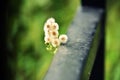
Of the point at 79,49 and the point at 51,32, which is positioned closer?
the point at 79,49

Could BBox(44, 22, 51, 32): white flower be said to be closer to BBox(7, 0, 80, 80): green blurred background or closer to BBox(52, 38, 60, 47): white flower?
BBox(52, 38, 60, 47): white flower

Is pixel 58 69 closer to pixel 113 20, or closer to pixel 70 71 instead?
pixel 70 71

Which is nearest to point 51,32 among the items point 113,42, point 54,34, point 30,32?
point 54,34

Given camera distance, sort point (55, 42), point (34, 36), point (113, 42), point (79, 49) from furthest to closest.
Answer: point (34, 36), point (113, 42), point (55, 42), point (79, 49)

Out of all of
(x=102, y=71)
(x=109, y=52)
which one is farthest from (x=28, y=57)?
(x=102, y=71)

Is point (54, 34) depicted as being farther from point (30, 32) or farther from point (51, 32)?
point (30, 32)
